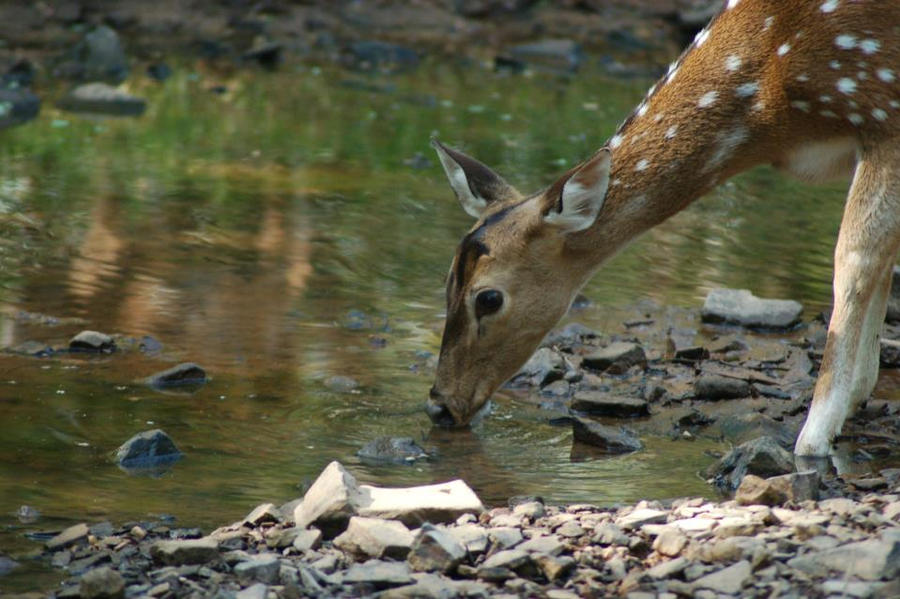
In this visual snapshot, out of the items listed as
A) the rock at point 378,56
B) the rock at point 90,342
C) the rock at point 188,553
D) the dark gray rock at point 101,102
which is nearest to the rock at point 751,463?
the rock at point 188,553

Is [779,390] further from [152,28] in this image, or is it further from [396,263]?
[152,28]

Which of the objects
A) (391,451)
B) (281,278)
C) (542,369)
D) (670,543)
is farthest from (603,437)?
(281,278)

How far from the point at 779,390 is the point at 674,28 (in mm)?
16258

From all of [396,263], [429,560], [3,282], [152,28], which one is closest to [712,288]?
[396,263]

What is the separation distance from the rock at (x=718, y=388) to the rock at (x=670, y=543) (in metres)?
2.42

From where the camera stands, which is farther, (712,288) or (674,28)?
(674,28)

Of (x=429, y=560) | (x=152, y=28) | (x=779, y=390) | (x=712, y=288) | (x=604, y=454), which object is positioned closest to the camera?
(x=429, y=560)

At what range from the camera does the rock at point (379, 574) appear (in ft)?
16.2

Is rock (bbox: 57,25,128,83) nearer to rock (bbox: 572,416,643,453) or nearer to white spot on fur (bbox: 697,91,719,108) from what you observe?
white spot on fur (bbox: 697,91,719,108)

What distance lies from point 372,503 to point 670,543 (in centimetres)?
110

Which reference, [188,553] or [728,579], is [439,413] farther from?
[728,579]

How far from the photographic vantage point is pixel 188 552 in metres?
5.10

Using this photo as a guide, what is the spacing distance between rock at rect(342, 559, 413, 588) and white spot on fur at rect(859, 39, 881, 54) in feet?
11.1

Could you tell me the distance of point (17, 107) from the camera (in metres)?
15.2
